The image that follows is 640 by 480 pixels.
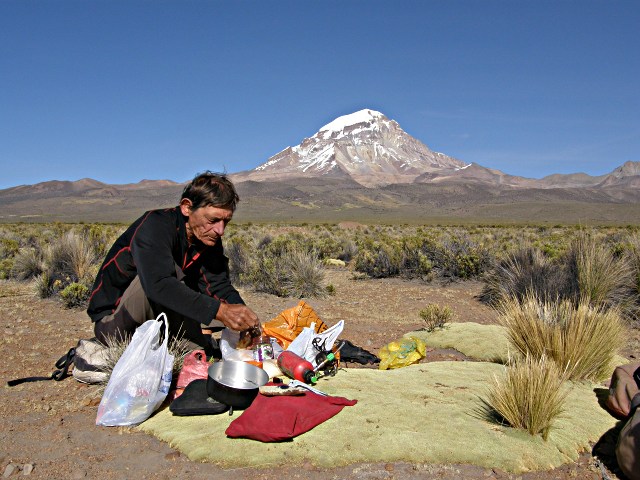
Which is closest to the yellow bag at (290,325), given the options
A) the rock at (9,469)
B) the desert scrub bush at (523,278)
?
the rock at (9,469)

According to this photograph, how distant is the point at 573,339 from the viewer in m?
4.54

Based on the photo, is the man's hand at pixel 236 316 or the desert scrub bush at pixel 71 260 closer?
the man's hand at pixel 236 316

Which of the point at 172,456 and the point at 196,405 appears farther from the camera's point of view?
the point at 196,405

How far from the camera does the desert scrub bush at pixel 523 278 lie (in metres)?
8.27

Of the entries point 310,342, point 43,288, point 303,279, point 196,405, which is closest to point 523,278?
point 303,279

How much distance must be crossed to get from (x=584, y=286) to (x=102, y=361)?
6.52 metres

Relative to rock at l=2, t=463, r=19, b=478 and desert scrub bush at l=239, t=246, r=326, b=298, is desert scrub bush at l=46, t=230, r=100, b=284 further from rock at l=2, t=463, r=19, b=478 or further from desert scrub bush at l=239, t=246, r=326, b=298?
rock at l=2, t=463, r=19, b=478

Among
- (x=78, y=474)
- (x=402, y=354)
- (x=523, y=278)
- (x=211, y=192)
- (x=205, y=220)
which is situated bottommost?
(x=78, y=474)

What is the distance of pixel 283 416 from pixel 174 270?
1.39 m

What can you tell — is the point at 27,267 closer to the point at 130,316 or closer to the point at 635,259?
the point at 130,316

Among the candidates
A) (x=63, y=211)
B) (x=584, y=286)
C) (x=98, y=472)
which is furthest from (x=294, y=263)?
(x=63, y=211)

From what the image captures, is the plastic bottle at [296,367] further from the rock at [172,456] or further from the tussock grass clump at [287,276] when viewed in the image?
the tussock grass clump at [287,276]

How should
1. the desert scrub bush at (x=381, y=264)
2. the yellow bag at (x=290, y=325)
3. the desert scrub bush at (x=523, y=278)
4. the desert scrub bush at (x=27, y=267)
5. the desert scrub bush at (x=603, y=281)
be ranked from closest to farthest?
the yellow bag at (x=290, y=325) < the desert scrub bush at (x=603, y=281) < the desert scrub bush at (x=523, y=278) < the desert scrub bush at (x=27, y=267) < the desert scrub bush at (x=381, y=264)

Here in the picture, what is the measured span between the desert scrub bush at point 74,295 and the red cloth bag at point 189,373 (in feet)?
16.5
